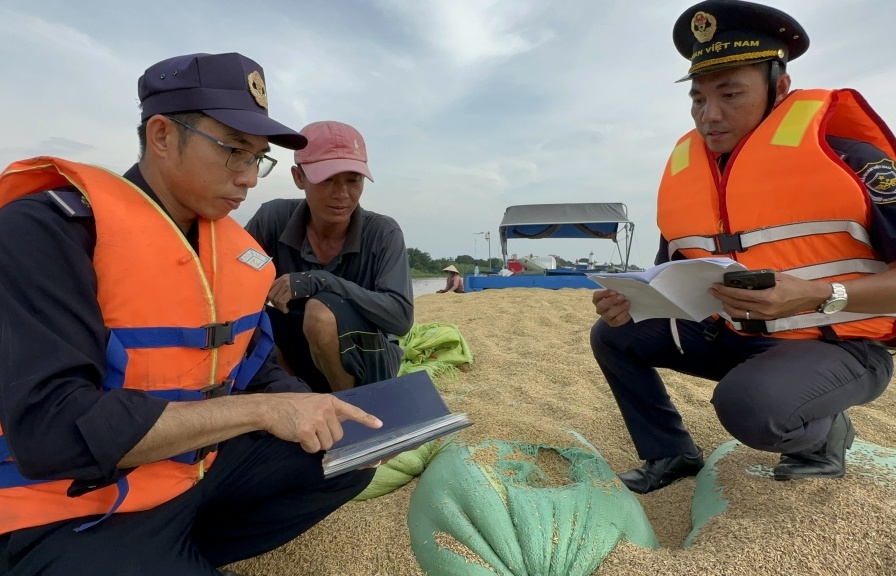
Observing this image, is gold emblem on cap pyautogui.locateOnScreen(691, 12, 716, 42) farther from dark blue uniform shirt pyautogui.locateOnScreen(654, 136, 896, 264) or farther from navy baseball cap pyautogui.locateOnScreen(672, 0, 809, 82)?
dark blue uniform shirt pyautogui.locateOnScreen(654, 136, 896, 264)

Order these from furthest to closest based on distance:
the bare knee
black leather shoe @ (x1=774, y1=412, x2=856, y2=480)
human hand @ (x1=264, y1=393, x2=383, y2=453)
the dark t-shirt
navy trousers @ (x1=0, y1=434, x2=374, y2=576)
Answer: the dark t-shirt
the bare knee
black leather shoe @ (x1=774, y1=412, x2=856, y2=480)
human hand @ (x1=264, y1=393, x2=383, y2=453)
navy trousers @ (x1=0, y1=434, x2=374, y2=576)

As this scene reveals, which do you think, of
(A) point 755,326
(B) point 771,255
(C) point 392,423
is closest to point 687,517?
(A) point 755,326

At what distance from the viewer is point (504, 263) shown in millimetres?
14562

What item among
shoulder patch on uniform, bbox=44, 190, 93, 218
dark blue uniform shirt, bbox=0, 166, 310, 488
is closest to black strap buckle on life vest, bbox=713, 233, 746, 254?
dark blue uniform shirt, bbox=0, 166, 310, 488

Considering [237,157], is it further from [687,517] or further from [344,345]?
[687,517]

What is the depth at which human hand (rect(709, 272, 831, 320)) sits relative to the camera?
66.4 inches

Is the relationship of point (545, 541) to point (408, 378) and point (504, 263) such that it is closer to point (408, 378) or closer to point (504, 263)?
point (408, 378)

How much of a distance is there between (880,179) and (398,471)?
1984 millimetres

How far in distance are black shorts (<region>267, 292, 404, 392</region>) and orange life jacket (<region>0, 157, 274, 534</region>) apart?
3.00ft

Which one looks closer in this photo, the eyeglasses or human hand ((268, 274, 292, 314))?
the eyeglasses

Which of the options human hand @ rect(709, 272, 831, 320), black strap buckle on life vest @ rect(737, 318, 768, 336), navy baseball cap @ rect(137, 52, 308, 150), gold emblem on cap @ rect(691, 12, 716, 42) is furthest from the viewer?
gold emblem on cap @ rect(691, 12, 716, 42)

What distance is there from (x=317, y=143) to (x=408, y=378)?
141 centimetres

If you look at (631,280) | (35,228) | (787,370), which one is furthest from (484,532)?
(35,228)

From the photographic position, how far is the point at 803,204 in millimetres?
1903
